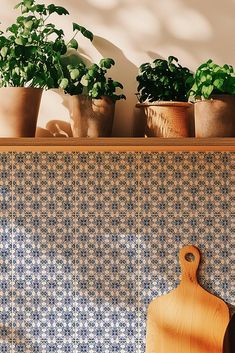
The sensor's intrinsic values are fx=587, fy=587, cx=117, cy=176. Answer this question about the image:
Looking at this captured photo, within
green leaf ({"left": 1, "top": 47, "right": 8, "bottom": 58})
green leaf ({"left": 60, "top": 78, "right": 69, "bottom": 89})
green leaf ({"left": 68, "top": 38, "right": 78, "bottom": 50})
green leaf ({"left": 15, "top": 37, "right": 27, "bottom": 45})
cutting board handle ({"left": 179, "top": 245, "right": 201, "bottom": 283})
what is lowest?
→ cutting board handle ({"left": 179, "top": 245, "right": 201, "bottom": 283})

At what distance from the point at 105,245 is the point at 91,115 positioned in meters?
0.50

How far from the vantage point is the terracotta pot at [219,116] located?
6.19 feet

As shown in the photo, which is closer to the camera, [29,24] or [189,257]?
[29,24]

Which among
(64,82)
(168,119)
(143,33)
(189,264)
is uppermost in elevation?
(143,33)

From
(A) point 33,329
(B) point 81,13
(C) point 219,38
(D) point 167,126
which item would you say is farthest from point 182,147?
(A) point 33,329

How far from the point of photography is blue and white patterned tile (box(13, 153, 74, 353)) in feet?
7.02

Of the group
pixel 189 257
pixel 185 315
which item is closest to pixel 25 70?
pixel 189 257

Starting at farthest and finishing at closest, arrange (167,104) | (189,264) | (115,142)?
(189,264) < (167,104) < (115,142)

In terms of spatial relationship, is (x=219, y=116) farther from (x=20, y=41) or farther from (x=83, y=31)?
(x=20, y=41)

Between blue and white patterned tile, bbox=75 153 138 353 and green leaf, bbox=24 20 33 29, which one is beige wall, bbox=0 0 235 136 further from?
green leaf, bbox=24 20 33 29

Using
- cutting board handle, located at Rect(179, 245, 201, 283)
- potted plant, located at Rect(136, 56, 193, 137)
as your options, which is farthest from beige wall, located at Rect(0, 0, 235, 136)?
cutting board handle, located at Rect(179, 245, 201, 283)

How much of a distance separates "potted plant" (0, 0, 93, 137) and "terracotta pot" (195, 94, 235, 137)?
0.48 metres

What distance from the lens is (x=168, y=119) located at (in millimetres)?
1973

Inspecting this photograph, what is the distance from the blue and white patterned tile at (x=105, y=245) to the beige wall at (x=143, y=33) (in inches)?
6.2
